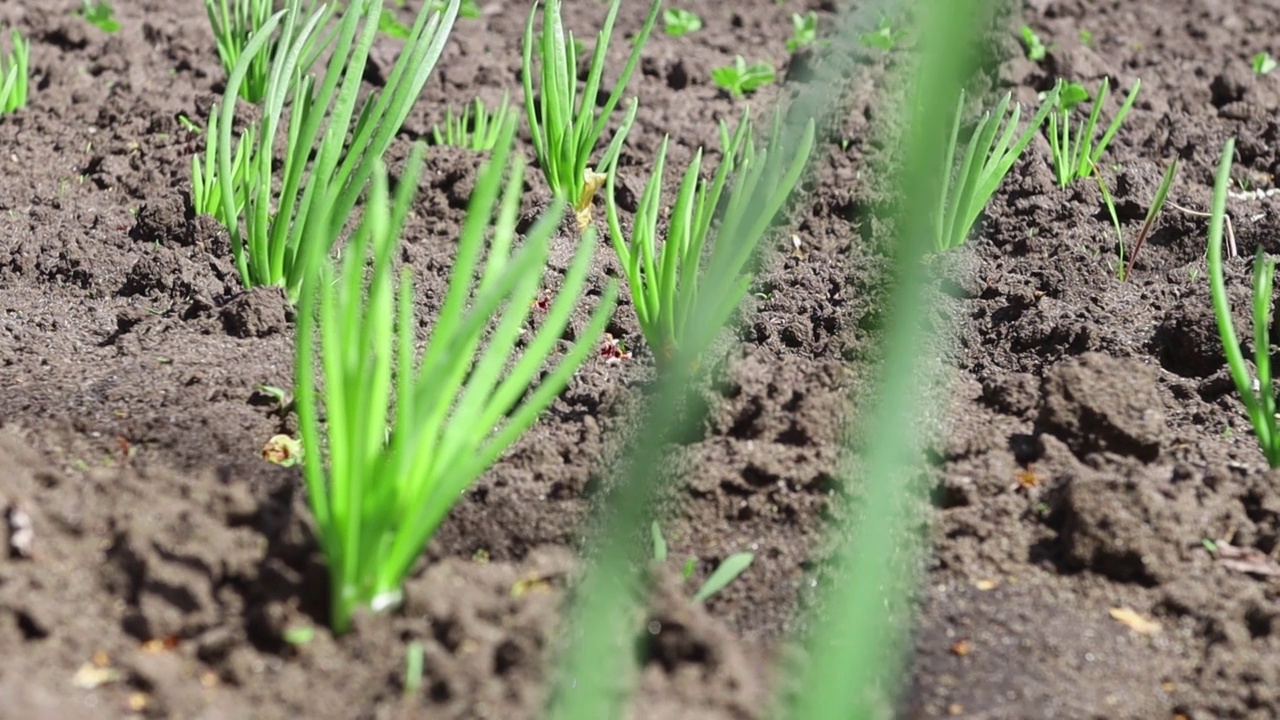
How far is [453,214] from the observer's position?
2682mm

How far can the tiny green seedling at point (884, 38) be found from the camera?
138 inches

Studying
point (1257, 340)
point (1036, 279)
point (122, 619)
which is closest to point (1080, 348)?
point (1036, 279)

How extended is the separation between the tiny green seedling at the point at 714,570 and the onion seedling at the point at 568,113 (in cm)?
104

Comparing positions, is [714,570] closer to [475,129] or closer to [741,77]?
[475,129]

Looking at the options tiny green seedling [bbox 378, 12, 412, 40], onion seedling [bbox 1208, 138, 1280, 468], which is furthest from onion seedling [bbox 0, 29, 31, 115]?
onion seedling [bbox 1208, 138, 1280, 468]

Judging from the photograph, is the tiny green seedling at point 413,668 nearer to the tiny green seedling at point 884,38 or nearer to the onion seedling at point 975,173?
the onion seedling at point 975,173

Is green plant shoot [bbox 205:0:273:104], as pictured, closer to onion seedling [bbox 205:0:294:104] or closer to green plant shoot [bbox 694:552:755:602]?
onion seedling [bbox 205:0:294:104]

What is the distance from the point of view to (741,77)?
3.45 meters

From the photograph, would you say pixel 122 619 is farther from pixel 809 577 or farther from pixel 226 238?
pixel 226 238

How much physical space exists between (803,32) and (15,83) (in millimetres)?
2132

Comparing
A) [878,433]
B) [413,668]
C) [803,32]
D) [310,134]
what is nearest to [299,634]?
[413,668]

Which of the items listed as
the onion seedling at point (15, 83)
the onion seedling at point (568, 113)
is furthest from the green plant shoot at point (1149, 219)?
the onion seedling at point (15, 83)

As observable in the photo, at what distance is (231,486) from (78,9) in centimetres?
291

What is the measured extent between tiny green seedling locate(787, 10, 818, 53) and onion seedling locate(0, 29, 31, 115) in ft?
6.66
